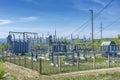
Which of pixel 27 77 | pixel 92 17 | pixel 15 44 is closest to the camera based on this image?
pixel 27 77

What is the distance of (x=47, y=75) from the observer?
52.1ft

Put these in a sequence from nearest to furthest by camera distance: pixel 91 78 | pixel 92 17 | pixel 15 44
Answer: pixel 91 78
pixel 92 17
pixel 15 44

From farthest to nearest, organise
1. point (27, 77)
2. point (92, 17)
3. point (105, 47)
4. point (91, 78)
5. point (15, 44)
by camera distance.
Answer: point (15, 44) → point (105, 47) → point (92, 17) → point (27, 77) → point (91, 78)

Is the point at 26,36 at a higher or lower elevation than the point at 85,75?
higher

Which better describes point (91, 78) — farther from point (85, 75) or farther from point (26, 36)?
point (26, 36)

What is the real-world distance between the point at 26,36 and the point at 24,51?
241cm

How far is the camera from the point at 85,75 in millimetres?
15461

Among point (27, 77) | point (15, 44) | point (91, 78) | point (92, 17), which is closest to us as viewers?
point (91, 78)

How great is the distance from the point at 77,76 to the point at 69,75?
2.04ft

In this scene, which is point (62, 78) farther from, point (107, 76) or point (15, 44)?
point (15, 44)

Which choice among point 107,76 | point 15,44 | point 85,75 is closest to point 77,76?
point 85,75

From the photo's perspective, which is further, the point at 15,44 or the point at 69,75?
the point at 15,44

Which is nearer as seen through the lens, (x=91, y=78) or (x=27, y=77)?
(x=91, y=78)

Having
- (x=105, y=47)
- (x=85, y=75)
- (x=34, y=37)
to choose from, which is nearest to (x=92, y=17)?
(x=105, y=47)
